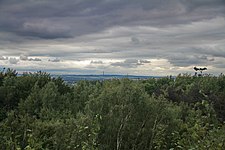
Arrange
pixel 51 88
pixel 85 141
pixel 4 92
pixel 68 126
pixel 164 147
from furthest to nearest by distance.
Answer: pixel 4 92
pixel 51 88
pixel 164 147
pixel 68 126
pixel 85 141

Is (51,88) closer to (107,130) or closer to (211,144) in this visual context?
(107,130)

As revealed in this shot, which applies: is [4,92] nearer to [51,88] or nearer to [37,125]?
[51,88]

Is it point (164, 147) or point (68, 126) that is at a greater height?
point (68, 126)

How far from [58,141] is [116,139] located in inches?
129

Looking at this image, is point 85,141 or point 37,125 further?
point 37,125

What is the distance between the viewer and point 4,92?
90.7 ft

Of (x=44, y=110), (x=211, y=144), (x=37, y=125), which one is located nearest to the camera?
(x=211, y=144)

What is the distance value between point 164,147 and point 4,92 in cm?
1813

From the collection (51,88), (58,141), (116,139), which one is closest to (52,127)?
(58,141)

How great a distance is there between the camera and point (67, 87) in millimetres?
28828

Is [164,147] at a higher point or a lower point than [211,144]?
lower

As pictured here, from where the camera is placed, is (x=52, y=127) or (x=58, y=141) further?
(x=52, y=127)

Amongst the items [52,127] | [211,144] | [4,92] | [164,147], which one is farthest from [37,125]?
[4,92]

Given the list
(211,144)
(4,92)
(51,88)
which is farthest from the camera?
(4,92)
